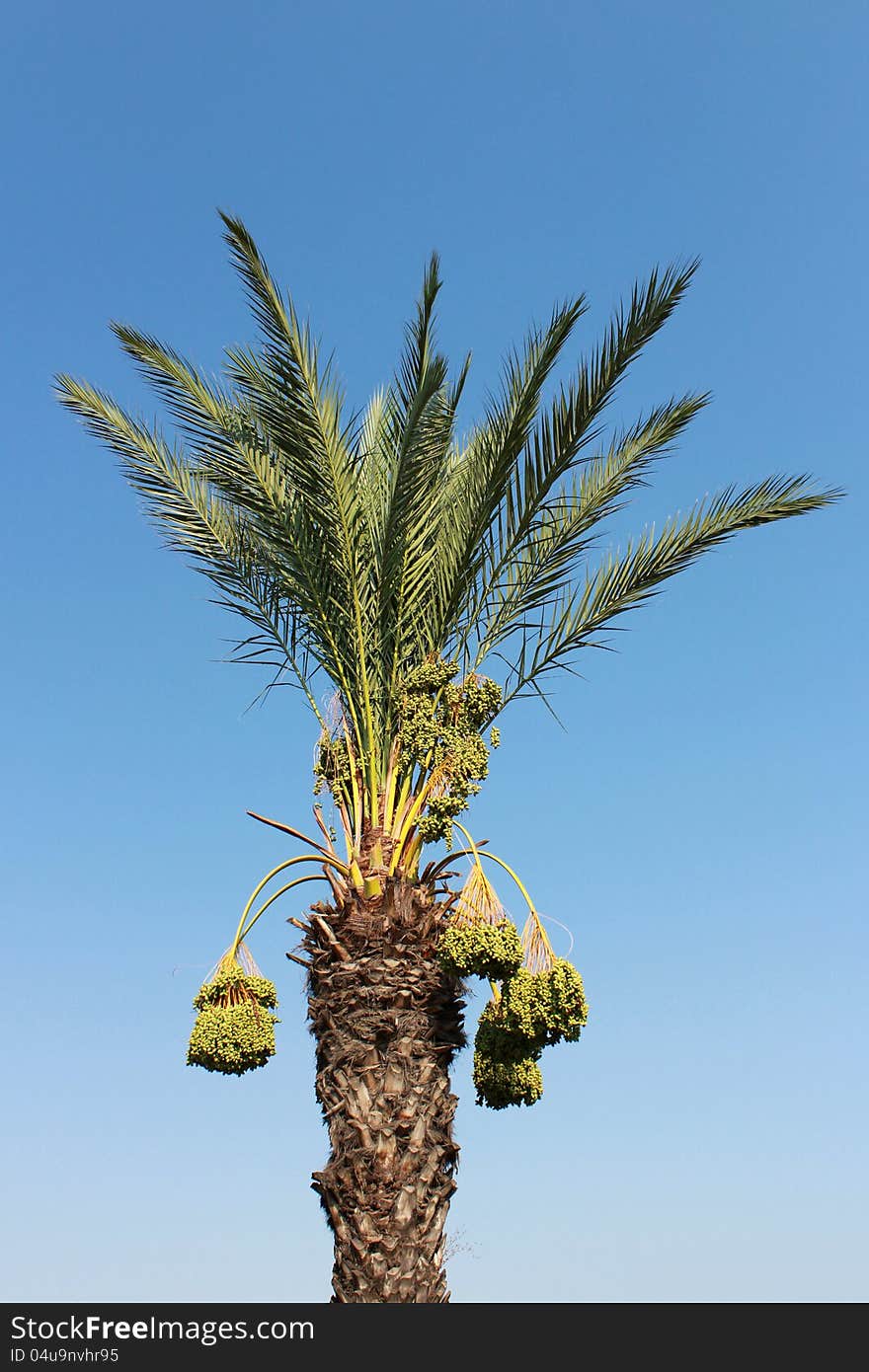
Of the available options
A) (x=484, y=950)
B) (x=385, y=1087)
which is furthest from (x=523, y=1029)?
(x=385, y=1087)

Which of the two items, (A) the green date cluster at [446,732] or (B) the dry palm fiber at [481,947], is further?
(A) the green date cluster at [446,732]

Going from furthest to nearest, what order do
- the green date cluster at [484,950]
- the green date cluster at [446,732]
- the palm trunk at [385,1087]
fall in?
the green date cluster at [446,732]
the palm trunk at [385,1087]
the green date cluster at [484,950]

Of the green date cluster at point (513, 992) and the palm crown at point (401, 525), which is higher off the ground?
the palm crown at point (401, 525)

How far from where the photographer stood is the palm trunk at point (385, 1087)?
29.7 ft

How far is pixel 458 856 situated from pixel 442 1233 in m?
2.87

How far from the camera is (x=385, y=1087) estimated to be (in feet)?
30.8

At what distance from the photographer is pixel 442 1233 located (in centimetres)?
936

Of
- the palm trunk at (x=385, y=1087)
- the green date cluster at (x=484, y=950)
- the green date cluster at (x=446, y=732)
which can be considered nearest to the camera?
the green date cluster at (x=484, y=950)

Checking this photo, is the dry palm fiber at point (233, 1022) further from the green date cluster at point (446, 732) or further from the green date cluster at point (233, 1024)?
the green date cluster at point (446, 732)

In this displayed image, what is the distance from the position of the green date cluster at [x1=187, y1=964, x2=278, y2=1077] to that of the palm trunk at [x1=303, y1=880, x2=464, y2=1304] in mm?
563

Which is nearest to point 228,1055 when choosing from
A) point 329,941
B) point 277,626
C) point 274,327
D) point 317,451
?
point 329,941

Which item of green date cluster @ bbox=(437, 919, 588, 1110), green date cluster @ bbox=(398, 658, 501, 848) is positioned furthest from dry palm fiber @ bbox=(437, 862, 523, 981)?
green date cluster @ bbox=(398, 658, 501, 848)

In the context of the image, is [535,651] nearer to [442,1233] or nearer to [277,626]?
[277,626]

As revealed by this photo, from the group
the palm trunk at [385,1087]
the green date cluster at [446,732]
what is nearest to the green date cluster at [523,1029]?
the palm trunk at [385,1087]
